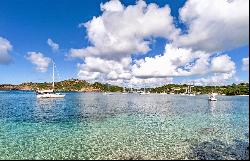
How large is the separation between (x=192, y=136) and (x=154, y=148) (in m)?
9.41

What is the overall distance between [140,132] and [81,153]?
1468 centimetres

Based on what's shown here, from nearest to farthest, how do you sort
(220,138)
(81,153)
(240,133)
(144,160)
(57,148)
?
(144,160) < (81,153) < (57,148) < (220,138) < (240,133)

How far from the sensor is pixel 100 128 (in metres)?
45.1

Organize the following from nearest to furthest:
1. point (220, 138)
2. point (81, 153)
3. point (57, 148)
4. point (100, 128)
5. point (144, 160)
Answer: point (144, 160) < point (81, 153) < point (57, 148) < point (220, 138) < point (100, 128)

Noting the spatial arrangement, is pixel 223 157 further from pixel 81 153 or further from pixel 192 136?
pixel 81 153

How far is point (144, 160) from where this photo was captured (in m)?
25.9

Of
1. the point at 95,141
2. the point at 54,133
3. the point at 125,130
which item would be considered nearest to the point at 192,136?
the point at 125,130

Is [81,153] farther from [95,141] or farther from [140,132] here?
[140,132]

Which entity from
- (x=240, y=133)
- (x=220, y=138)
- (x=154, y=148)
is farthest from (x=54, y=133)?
(x=240, y=133)

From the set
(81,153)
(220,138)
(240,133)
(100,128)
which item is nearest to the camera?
(81,153)

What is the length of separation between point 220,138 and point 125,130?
14264 millimetres

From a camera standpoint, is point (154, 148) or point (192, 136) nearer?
point (154, 148)

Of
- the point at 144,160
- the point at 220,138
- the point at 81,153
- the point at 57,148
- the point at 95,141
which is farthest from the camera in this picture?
the point at 220,138

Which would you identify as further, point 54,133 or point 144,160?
point 54,133
